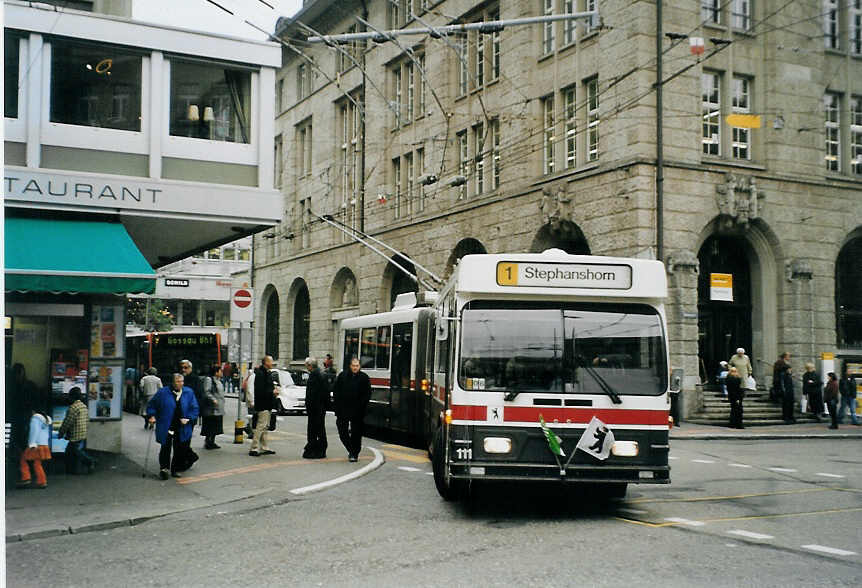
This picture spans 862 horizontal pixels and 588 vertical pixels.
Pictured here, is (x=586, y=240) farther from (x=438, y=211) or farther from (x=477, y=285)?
(x=477, y=285)

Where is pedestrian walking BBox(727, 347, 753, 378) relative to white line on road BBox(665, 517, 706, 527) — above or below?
above

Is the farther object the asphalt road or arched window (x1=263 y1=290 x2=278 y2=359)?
arched window (x1=263 y1=290 x2=278 y2=359)

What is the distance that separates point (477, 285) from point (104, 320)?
27.1 feet

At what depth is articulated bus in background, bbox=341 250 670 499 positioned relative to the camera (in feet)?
31.8

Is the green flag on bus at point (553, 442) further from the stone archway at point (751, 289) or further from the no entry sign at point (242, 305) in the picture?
the stone archway at point (751, 289)

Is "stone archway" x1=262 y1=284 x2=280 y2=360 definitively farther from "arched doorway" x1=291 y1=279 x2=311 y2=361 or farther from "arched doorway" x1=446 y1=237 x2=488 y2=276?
"arched doorway" x1=446 y1=237 x2=488 y2=276

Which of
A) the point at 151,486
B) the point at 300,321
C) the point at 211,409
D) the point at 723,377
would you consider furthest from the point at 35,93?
the point at 300,321

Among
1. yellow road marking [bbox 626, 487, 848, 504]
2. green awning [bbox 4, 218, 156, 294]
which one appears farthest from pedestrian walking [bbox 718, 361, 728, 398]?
green awning [bbox 4, 218, 156, 294]

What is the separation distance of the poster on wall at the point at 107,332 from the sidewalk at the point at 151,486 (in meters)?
1.69

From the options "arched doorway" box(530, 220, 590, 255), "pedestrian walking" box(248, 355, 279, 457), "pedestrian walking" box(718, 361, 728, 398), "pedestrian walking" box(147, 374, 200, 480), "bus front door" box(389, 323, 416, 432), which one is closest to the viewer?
"pedestrian walking" box(147, 374, 200, 480)

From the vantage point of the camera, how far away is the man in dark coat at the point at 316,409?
1580cm

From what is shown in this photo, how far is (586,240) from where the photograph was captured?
27.7 metres

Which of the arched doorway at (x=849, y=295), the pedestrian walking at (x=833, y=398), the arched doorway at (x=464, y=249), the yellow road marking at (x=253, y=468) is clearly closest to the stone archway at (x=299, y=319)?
the arched doorway at (x=464, y=249)

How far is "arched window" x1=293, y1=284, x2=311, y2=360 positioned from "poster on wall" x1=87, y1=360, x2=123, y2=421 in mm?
33791
